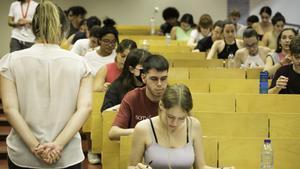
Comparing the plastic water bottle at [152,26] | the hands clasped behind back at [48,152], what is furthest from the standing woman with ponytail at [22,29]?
the plastic water bottle at [152,26]

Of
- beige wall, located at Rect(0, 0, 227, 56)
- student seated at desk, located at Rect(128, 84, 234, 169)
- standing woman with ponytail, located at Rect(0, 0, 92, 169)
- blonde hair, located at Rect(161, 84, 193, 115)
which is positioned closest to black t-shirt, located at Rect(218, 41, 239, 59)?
student seated at desk, located at Rect(128, 84, 234, 169)

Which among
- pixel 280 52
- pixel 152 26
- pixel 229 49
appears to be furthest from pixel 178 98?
pixel 152 26

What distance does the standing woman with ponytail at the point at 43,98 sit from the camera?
3.32 metres

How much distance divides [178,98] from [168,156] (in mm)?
343

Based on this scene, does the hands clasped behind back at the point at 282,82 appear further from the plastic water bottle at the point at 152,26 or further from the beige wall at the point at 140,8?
the beige wall at the point at 140,8

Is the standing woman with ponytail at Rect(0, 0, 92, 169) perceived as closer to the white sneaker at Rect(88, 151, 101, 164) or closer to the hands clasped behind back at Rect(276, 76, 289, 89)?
the white sneaker at Rect(88, 151, 101, 164)

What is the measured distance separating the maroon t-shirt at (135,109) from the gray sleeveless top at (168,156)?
62 centimetres

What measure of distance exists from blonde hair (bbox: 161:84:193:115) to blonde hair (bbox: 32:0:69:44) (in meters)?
0.70

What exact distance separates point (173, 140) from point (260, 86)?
7.53 feet

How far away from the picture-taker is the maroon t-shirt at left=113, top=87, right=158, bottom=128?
14.6ft

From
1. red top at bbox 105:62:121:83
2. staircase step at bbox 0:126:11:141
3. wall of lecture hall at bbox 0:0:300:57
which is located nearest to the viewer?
red top at bbox 105:62:121:83

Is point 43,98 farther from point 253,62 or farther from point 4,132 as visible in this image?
point 253,62

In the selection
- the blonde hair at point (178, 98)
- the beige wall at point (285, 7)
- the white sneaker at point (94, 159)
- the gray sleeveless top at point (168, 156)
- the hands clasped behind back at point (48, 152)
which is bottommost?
the white sneaker at point (94, 159)

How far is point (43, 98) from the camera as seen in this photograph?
3346 mm
